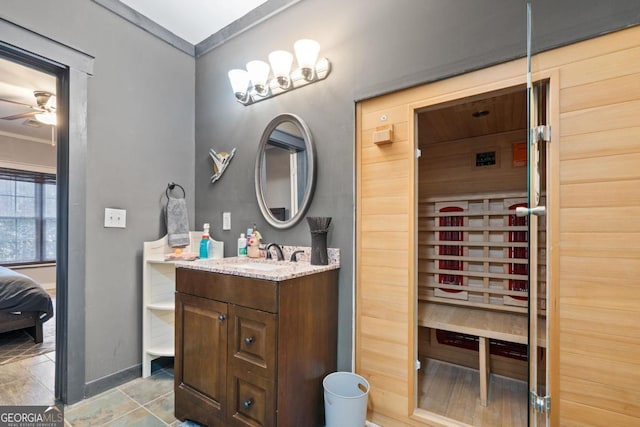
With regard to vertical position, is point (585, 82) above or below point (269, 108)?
below

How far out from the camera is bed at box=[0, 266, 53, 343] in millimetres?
2694

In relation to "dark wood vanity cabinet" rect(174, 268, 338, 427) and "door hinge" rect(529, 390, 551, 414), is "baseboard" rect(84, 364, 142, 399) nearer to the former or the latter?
"dark wood vanity cabinet" rect(174, 268, 338, 427)

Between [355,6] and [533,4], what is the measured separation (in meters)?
0.93

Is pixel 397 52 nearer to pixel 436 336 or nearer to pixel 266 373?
pixel 266 373

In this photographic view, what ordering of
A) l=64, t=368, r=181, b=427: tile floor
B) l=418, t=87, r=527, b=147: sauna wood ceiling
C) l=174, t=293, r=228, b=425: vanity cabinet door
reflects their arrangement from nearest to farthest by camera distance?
l=174, t=293, r=228, b=425: vanity cabinet door < l=64, t=368, r=181, b=427: tile floor < l=418, t=87, r=527, b=147: sauna wood ceiling

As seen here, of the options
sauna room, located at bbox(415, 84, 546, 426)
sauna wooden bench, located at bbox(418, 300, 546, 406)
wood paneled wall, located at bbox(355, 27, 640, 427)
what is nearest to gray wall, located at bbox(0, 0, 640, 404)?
wood paneled wall, located at bbox(355, 27, 640, 427)

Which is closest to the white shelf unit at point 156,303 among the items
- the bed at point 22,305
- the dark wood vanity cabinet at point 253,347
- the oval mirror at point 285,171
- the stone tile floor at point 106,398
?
the stone tile floor at point 106,398

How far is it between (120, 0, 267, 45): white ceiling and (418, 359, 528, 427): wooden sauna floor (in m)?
2.94

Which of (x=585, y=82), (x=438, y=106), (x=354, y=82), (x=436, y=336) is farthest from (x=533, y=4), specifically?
(x=436, y=336)

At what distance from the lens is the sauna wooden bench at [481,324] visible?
6.10 feet

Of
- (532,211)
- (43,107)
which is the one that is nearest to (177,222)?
(43,107)

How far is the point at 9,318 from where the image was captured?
8.93 feet

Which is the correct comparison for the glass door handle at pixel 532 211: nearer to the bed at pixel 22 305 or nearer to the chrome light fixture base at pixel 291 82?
the chrome light fixture base at pixel 291 82

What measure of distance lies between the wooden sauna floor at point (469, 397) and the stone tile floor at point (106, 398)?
1546mm
